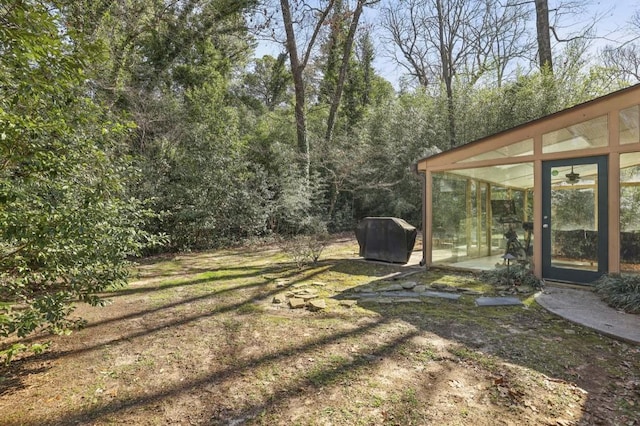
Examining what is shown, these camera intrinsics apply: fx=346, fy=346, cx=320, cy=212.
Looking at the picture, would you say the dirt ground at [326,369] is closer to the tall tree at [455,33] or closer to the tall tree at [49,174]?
the tall tree at [49,174]

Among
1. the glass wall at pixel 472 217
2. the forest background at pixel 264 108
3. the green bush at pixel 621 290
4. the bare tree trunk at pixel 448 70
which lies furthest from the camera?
the bare tree trunk at pixel 448 70

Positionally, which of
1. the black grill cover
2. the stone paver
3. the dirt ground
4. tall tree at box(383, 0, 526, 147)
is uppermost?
tall tree at box(383, 0, 526, 147)

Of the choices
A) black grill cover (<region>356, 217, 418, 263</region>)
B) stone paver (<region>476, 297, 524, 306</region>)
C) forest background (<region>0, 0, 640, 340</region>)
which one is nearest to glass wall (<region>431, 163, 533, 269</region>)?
black grill cover (<region>356, 217, 418, 263</region>)

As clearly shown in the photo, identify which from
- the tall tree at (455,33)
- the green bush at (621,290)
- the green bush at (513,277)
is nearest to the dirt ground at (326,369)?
the green bush at (621,290)

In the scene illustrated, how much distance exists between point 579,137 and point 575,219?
117 centimetres

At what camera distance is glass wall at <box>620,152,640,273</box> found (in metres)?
4.60

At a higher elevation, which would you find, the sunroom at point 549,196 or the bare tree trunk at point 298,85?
the bare tree trunk at point 298,85

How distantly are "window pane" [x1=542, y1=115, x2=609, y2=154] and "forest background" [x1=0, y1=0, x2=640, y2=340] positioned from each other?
545 cm

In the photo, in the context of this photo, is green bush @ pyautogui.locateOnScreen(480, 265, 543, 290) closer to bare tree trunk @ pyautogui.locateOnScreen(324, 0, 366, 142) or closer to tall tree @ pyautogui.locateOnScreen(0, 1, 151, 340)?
tall tree @ pyautogui.locateOnScreen(0, 1, 151, 340)

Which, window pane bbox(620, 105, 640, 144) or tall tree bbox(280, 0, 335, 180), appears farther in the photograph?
tall tree bbox(280, 0, 335, 180)

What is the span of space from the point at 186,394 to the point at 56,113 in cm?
203

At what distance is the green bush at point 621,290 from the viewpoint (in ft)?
12.9

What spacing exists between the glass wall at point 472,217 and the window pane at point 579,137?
3.21 ft

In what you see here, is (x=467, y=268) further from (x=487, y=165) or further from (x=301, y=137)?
(x=301, y=137)
